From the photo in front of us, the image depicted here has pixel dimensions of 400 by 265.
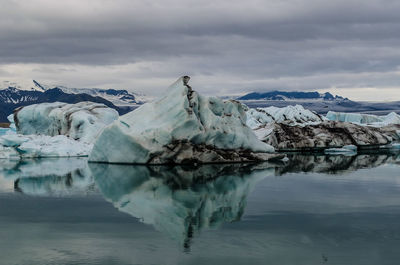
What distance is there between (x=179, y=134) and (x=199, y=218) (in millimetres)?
11934

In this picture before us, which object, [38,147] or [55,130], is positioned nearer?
[38,147]

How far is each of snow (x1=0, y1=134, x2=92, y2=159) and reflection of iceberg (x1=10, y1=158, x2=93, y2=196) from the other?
5.02 meters

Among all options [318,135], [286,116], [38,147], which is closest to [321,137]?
[318,135]

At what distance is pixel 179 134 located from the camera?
75.2 ft

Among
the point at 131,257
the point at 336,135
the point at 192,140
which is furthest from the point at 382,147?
the point at 131,257

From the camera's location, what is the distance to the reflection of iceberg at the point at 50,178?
52.5ft

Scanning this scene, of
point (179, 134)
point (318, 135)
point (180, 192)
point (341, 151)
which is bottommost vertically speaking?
point (341, 151)

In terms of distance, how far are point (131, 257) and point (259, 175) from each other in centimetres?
1241

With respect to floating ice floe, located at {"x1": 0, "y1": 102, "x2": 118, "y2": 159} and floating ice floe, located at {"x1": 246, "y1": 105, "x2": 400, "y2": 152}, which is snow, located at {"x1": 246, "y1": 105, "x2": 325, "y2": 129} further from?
floating ice floe, located at {"x1": 0, "y1": 102, "x2": 118, "y2": 159}

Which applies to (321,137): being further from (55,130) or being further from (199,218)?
(199,218)

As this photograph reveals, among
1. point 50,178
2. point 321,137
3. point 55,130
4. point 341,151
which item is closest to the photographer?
point 50,178

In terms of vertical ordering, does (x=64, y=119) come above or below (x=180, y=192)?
above

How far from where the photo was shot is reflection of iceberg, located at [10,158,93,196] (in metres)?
16.0

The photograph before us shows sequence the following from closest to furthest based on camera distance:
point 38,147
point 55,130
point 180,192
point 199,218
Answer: point 199,218 → point 180,192 → point 38,147 → point 55,130
